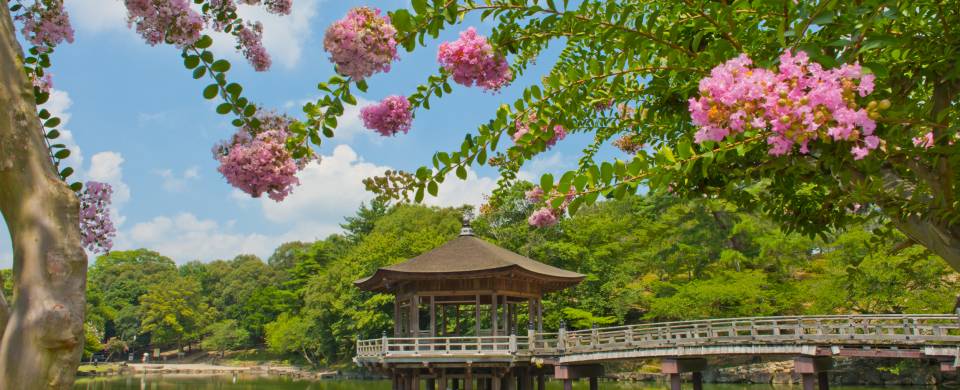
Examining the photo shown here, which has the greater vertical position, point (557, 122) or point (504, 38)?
point (504, 38)

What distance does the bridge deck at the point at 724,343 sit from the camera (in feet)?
36.2

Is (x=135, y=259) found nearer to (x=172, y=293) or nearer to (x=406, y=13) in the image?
(x=172, y=293)

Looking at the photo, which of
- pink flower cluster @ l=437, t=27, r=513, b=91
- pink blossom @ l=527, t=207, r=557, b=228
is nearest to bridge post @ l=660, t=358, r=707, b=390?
pink blossom @ l=527, t=207, r=557, b=228

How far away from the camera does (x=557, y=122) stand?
2.91 meters

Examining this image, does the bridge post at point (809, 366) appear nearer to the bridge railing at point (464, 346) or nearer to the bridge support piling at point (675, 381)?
the bridge support piling at point (675, 381)

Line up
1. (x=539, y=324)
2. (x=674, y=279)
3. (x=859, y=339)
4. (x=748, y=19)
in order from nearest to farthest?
1. (x=748, y=19)
2. (x=859, y=339)
3. (x=539, y=324)
4. (x=674, y=279)

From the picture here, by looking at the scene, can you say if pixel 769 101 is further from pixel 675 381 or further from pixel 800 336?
pixel 675 381

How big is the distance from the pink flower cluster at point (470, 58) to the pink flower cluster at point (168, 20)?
39.8 inches

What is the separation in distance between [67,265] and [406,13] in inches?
50.2

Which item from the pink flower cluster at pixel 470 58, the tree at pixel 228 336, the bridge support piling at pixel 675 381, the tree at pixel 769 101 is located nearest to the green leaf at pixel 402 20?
the tree at pixel 769 101

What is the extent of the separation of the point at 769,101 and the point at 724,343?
39.8ft

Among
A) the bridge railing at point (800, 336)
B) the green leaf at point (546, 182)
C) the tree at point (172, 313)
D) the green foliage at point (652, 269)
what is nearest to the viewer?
the green leaf at point (546, 182)

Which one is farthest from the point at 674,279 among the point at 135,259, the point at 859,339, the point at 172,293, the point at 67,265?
the point at 135,259

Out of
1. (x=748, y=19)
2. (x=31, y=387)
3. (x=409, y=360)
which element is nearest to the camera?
(x=31, y=387)
